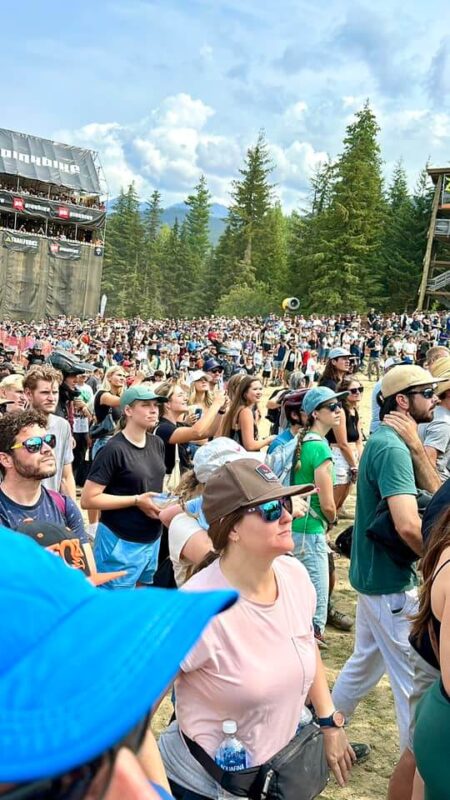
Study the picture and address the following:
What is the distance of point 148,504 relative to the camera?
12.8 ft

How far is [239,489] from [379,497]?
1100mm

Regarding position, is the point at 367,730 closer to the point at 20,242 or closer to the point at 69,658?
the point at 69,658

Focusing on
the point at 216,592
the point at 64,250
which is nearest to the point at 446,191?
the point at 64,250

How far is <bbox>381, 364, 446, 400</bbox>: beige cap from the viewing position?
3.28m

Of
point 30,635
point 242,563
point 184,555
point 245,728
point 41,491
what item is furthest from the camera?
point 41,491

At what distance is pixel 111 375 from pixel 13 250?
41.7 metres

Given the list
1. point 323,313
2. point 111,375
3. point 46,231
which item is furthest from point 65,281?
point 111,375

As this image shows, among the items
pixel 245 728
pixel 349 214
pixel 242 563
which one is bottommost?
pixel 245 728

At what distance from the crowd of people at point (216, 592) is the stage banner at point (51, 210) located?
4287cm

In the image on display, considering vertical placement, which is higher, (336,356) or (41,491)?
(336,356)

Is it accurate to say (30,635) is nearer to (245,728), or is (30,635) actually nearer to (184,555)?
(245,728)

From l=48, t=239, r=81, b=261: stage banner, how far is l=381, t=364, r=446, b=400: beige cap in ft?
157

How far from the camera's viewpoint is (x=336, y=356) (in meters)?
7.04

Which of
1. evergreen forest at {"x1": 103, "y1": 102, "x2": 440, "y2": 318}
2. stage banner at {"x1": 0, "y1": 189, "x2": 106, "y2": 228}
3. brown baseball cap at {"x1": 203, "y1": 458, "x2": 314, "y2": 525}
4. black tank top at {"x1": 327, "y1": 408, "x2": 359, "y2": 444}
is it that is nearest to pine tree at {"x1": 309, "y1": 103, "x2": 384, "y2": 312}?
evergreen forest at {"x1": 103, "y1": 102, "x2": 440, "y2": 318}
